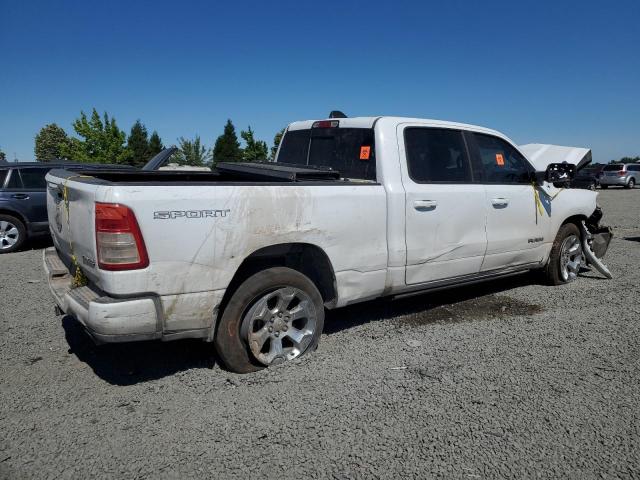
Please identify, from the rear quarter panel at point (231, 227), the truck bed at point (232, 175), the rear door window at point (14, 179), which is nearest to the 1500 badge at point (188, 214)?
the rear quarter panel at point (231, 227)

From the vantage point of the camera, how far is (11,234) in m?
9.31

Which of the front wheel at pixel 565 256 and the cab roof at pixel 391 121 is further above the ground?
the cab roof at pixel 391 121

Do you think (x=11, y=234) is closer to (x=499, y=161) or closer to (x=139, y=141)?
(x=499, y=161)

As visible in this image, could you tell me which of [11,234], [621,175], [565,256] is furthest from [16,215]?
[621,175]

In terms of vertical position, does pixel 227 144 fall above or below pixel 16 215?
above

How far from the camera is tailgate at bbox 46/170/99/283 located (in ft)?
10.4

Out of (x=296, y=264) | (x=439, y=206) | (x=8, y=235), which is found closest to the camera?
(x=296, y=264)

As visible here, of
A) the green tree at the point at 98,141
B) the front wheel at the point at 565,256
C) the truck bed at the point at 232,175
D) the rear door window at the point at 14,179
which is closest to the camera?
the truck bed at the point at 232,175

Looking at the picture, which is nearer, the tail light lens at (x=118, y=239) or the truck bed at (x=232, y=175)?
the tail light lens at (x=118, y=239)

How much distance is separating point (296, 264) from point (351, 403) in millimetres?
1280

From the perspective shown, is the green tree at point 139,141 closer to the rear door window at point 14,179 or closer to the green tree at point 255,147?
the green tree at point 255,147

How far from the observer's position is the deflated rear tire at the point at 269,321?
3516 mm

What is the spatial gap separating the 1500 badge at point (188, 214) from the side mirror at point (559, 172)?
3890mm

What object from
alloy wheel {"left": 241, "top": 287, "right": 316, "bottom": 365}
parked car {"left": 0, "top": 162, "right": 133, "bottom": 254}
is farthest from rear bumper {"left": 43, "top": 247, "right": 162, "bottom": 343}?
parked car {"left": 0, "top": 162, "right": 133, "bottom": 254}
